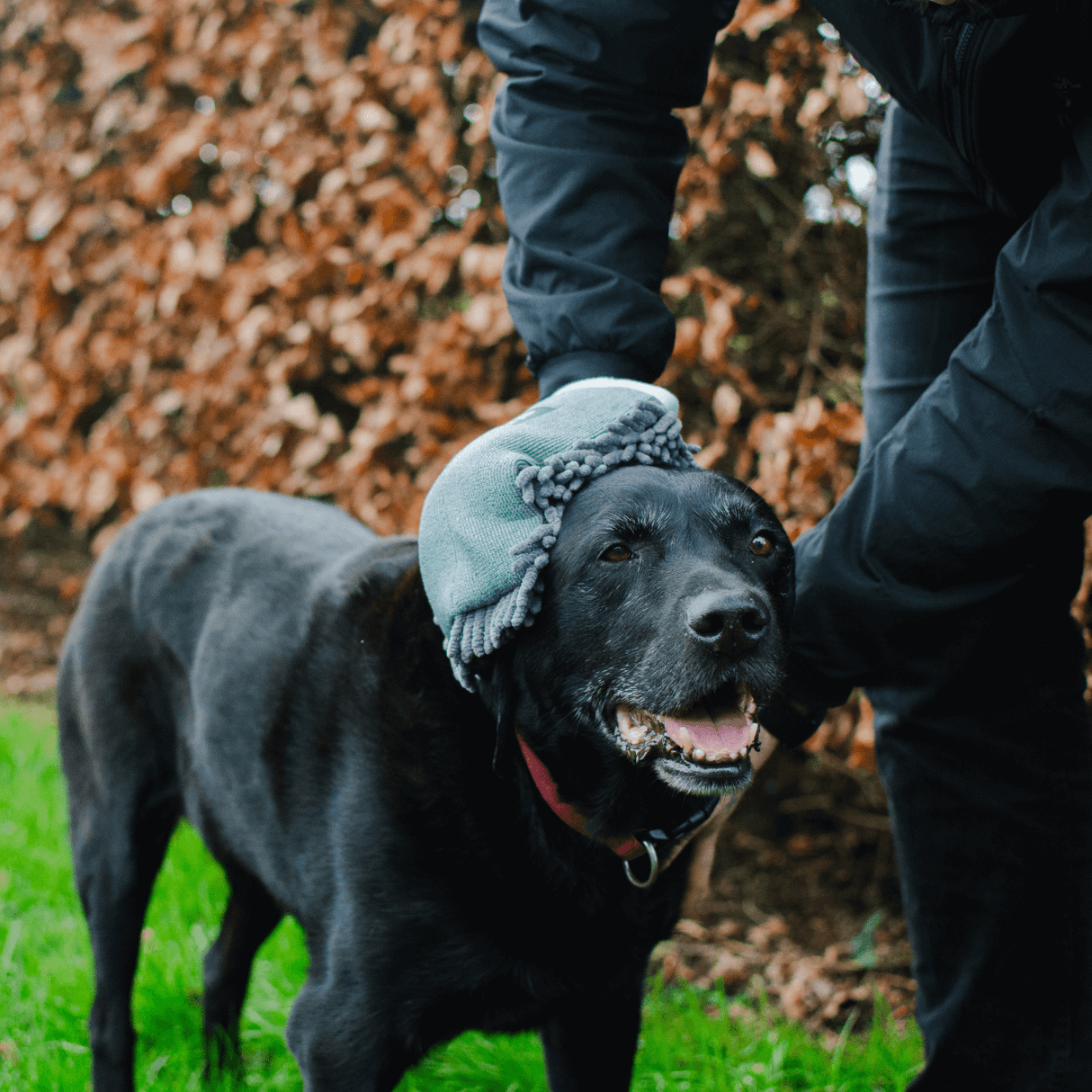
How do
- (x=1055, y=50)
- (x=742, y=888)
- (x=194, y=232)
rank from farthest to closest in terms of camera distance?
(x=194, y=232), (x=742, y=888), (x=1055, y=50)

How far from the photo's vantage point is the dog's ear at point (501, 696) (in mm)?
1559

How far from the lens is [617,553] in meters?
1.53

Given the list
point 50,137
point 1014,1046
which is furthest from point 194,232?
point 1014,1046

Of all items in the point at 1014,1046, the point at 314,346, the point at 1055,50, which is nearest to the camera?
the point at 1055,50

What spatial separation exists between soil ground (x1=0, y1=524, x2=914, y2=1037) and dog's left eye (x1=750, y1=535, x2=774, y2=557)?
132 cm

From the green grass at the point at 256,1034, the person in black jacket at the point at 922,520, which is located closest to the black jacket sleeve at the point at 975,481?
the person in black jacket at the point at 922,520

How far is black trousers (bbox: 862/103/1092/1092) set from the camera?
170cm

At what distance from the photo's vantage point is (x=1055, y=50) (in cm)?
133

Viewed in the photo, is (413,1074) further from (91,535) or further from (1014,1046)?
(91,535)

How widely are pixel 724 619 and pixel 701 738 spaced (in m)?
0.22

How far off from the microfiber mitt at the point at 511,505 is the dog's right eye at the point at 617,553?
0.25 ft

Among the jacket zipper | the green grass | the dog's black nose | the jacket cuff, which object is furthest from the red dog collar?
the jacket zipper

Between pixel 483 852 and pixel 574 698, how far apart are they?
0.85 feet

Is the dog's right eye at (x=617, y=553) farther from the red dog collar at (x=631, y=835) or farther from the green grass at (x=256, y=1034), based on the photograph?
the green grass at (x=256, y=1034)
